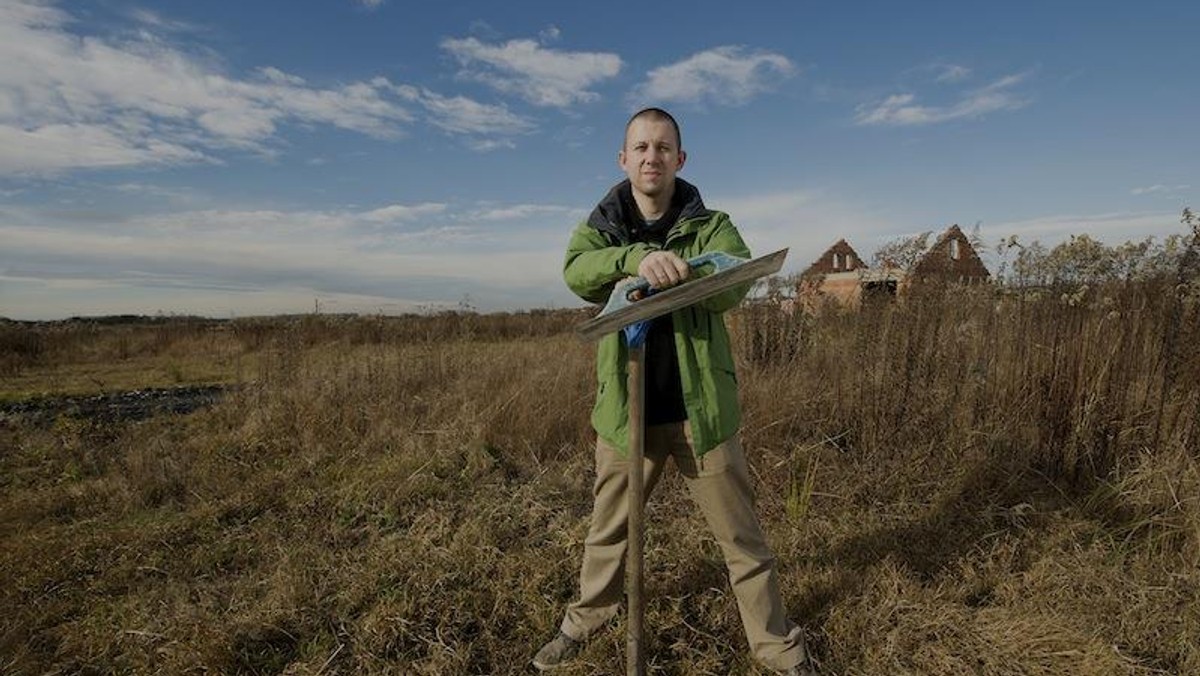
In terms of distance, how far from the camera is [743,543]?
221 centimetres

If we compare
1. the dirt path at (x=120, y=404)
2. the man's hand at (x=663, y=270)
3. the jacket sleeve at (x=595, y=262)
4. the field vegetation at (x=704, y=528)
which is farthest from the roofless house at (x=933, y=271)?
the dirt path at (x=120, y=404)

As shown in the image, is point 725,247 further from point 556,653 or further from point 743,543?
point 556,653

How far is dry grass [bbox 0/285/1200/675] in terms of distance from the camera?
99.3 inches

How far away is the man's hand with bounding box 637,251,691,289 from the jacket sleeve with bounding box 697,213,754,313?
8.7 inches

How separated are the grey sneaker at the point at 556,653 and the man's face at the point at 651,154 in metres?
1.73

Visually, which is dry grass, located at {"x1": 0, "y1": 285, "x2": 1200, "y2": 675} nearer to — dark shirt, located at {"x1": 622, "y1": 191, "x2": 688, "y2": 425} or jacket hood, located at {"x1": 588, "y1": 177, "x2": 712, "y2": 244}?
dark shirt, located at {"x1": 622, "y1": 191, "x2": 688, "y2": 425}

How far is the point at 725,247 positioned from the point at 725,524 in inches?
37.1

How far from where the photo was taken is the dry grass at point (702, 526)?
252 centimetres

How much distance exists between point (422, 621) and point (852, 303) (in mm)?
4198

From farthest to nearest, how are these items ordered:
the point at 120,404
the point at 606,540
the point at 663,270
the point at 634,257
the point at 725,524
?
the point at 120,404 → the point at 606,540 → the point at 725,524 → the point at 634,257 → the point at 663,270

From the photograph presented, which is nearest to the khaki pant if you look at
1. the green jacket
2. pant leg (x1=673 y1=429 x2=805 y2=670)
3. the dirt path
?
pant leg (x1=673 y1=429 x2=805 y2=670)

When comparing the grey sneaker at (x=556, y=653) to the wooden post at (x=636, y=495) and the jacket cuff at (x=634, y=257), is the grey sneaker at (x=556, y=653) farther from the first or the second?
the jacket cuff at (x=634, y=257)

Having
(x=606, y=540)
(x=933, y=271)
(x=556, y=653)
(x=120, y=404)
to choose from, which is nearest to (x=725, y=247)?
(x=606, y=540)

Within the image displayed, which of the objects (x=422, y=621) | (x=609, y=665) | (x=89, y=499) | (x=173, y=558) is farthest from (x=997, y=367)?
(x=89, y=499)
